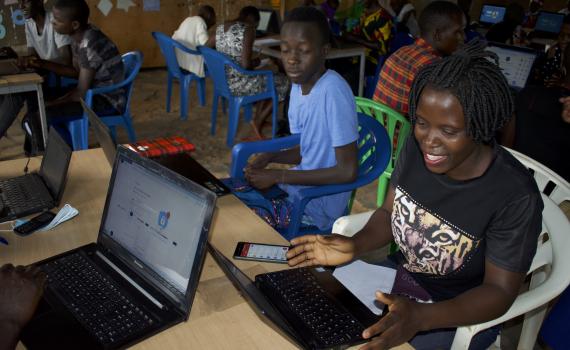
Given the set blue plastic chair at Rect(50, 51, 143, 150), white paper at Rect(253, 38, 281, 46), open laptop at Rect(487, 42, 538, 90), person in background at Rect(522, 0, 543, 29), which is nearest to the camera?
blue plastic chair at Rect(50, 51, 143, 150)

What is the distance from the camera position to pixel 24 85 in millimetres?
3195

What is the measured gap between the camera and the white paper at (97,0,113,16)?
6430 mm

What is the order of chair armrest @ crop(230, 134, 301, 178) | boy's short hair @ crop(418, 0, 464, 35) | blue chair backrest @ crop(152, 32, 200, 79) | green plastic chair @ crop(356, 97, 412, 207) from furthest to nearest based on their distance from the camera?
1. blue chair backrest @ crop(152, 32, 200, 79)
2. boy's short hair @ crop(418, 0, 464, 35)
3. green plastic chair @ crop(356, 97, 412, 207)
4. chair armrest @ crop(230, 134, 301, 178)

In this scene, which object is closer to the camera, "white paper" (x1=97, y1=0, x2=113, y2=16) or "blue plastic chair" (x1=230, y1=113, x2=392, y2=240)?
"blue plastic chair" (x1=230, y1=113, x2=392, y2=240)

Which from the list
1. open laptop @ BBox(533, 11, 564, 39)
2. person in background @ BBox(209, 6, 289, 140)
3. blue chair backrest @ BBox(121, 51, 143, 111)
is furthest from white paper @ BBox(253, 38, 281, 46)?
open laptop @ BBox(533, 11, 564, 39)

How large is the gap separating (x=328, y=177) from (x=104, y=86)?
217cm

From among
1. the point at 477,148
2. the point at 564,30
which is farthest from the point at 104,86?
the point at 564,30

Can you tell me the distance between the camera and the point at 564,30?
3494mm

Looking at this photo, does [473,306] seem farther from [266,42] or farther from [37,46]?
[266,42]

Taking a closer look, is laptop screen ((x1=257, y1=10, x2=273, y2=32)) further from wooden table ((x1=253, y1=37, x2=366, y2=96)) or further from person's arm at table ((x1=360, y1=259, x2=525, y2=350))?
person's arm at table ((x1=360, y1=259, x2=525, y2=350))

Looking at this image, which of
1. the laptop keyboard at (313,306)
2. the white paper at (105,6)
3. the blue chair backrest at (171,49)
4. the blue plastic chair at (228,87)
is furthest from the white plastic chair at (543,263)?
the white paper at (105,6)

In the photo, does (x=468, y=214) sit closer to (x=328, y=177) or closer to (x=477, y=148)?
(x=477, y=148)

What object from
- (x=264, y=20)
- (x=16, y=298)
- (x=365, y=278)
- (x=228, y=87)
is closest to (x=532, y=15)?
(x=264, y=20)

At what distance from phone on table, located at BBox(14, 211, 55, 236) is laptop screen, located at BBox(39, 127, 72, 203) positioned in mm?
93
